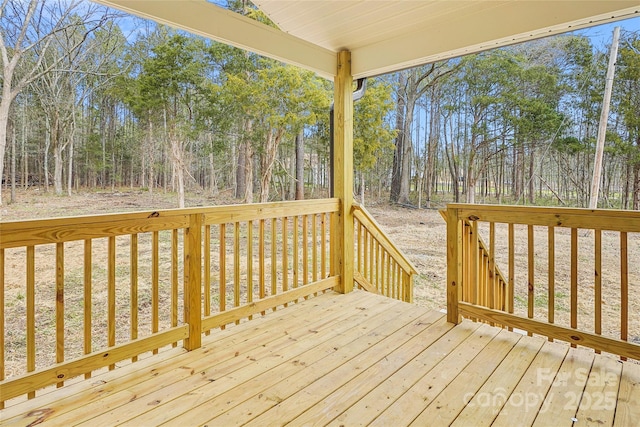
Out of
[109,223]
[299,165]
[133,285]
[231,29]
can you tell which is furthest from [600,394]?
[299,165]

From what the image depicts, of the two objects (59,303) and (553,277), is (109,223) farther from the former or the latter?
(553,277)

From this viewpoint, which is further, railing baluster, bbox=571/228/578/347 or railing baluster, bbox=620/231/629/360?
railing baluster, bbox=571/228/578/347

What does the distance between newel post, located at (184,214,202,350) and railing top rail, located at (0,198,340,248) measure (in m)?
0.07

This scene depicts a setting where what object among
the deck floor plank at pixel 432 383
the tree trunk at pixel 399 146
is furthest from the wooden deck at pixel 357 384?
the tree trunk at pixel 399 146

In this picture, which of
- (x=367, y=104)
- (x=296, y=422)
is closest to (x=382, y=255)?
(x=296, y=422)

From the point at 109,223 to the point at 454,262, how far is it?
8.07ft

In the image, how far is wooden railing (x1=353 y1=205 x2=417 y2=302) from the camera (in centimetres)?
369

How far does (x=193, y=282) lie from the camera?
230cm

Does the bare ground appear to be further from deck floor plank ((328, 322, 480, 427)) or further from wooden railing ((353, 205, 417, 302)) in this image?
deck floor plank ((328, 322, 480, 427))

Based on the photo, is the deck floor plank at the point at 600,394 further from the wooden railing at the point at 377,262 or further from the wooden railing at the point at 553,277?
the wooden railing at the point at 377,262

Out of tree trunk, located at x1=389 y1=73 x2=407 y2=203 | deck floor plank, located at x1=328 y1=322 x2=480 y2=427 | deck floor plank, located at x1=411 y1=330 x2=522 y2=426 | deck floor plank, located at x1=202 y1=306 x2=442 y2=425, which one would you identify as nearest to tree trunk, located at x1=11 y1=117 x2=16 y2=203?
deck floor plank, located at x1=202 y1=306 x2=442 y2=425

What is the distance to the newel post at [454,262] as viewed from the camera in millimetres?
2717

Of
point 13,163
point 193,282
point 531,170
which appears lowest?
point 193,282

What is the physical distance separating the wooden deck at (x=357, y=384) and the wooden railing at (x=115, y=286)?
5.6 inches
